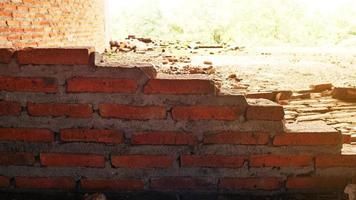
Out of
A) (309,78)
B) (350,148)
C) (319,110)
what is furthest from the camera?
(309,78)

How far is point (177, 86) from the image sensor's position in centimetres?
215

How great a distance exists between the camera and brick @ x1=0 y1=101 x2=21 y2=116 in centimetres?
216

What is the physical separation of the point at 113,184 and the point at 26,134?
60cm

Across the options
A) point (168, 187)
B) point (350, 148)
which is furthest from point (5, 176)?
point (350, 148)

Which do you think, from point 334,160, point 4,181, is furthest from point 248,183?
point 4,181

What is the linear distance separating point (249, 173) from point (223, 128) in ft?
1.10

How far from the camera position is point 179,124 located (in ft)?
7.22

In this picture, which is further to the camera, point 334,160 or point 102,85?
point 334,160

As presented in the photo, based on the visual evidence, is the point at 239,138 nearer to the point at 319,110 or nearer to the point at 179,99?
the point at 179,99

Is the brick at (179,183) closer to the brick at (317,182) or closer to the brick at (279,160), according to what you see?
the brick at (279,160)

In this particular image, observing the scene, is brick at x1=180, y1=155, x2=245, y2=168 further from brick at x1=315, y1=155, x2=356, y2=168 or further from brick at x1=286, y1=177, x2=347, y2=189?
brick at x1=315, y1=155, x2=356, y2=168

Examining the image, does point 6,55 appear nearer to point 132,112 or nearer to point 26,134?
point 26,134

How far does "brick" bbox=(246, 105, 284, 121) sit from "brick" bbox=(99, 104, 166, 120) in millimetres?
511

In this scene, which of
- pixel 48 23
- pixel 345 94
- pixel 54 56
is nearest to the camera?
pixel 54 56
